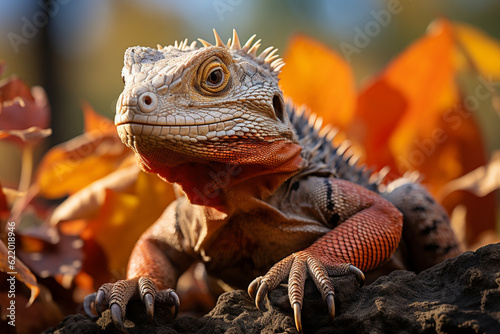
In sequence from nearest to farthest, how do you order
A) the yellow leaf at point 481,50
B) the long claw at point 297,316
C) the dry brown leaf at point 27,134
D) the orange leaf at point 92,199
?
the long claw at point 297,316 < the dry brown leaf at point 27,134 < the orange leaf at point 92,199 < the yellow leaf at point 481,50

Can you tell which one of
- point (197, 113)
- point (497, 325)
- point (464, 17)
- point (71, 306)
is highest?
point (464, 17)

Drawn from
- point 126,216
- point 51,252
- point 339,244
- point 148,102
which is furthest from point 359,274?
point 51,252

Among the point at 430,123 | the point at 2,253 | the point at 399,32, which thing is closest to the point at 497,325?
the point at 2,253

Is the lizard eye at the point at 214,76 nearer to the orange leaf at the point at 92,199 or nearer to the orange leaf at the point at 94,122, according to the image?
the orange leaf at the point at 92,199

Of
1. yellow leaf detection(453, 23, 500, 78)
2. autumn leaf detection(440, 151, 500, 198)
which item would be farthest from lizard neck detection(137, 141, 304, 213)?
yellow leaf detection(453, 23, 500, 78)

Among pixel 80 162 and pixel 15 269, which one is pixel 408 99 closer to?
pixel 80 162

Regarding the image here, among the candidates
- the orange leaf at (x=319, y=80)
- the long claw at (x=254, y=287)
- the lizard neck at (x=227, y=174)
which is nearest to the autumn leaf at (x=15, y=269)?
the lizard neck at (x=227, y=174)

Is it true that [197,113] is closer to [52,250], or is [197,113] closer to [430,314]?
[430,314]

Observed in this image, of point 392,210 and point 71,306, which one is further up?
point 392,210
